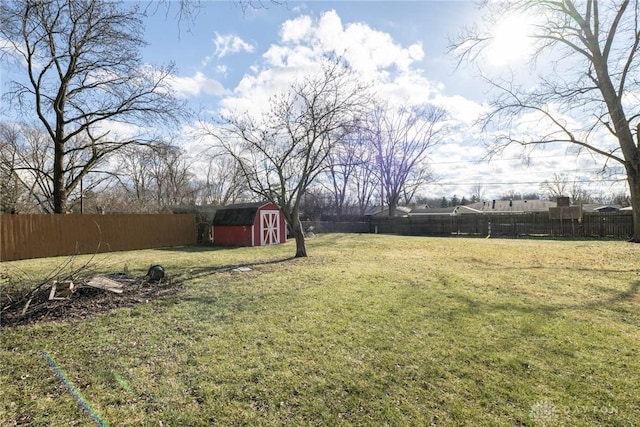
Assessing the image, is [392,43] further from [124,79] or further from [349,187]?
[349,187]

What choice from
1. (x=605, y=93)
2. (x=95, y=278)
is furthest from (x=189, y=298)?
(x=605, y=93)

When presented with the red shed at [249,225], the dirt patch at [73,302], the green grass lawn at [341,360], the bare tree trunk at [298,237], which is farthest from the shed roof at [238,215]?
the green grass lawn at [341,360]

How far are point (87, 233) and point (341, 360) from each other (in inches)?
594

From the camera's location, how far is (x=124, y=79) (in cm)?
1406

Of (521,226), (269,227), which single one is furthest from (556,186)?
(269,227)

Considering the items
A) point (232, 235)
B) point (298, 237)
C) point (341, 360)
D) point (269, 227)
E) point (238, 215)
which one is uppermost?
point (238, 215)

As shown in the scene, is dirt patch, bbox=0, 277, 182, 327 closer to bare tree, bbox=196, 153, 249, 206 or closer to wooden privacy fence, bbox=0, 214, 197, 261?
wooden privacy fence, bbox=0, 214, 197, 261

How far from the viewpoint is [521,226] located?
20.3m

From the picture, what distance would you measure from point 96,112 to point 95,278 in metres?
11.9

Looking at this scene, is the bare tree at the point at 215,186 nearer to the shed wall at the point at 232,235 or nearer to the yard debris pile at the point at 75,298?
the shed wall at the point at 232,235

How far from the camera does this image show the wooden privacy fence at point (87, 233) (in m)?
11.9

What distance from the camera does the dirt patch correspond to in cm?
448

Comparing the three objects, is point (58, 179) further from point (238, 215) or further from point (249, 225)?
point (249, 225)

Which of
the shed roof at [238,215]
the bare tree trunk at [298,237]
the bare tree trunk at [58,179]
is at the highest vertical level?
the bare tree trunk at [58,179]
